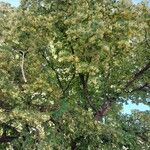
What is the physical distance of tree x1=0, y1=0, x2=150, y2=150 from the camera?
20.9 m

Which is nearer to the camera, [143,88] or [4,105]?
[4,105]

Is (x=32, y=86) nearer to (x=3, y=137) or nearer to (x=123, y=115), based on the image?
(x=3, y=137)

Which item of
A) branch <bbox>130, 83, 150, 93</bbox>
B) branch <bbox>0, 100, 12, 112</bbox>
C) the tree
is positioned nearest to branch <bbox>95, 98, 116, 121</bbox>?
the tree

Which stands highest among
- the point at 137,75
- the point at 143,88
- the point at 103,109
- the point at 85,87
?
the point at 143,88

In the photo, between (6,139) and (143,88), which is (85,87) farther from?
(6,139)

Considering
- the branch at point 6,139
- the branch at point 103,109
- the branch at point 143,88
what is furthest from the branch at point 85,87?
the branch at point 6,139

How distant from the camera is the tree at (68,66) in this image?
821 inches

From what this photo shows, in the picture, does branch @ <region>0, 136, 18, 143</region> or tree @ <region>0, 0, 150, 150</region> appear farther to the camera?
branch @ <region>0, 136, 18, 143</region>

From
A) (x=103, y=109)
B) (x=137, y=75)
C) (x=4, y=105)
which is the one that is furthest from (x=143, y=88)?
(x=4, y=105)

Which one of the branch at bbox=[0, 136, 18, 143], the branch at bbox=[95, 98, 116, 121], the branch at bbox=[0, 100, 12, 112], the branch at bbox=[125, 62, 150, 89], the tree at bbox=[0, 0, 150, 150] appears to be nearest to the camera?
the tree at bbox=[0, 0, 150, 150]

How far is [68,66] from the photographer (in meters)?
22.2

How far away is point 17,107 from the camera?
21.0 m

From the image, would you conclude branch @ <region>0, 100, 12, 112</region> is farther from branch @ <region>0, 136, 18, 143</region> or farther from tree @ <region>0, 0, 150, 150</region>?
branch @ <region>0, 136, 18, 143</region>

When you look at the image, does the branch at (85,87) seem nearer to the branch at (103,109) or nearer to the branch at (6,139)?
the branch at (103,109)
